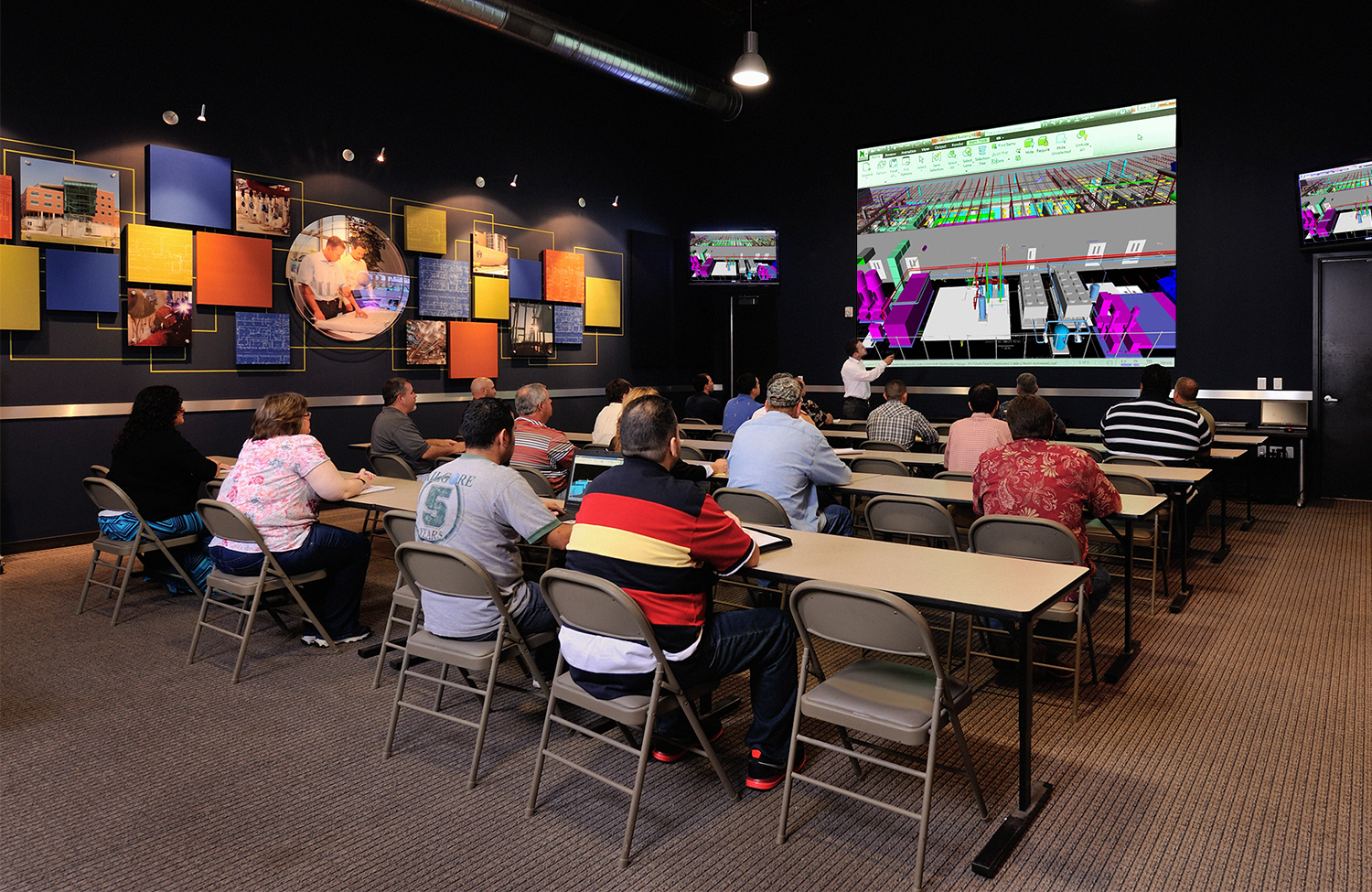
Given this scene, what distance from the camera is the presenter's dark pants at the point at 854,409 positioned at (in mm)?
9594

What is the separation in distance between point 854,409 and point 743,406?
10.2 feet

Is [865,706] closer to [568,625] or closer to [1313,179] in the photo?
[568,625]

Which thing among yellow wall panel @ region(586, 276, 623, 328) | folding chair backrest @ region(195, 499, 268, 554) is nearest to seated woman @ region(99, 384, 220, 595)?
folding chair backrest @ region(195, 499, 268, 554)

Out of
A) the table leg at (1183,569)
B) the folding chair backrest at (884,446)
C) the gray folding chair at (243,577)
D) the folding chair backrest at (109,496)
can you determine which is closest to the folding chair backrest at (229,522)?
the gray folding chair at (243,577)

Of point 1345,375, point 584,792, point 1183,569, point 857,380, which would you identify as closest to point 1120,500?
point 1183,569

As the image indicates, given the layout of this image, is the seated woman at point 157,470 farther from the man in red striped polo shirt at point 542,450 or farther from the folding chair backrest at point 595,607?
the folding chair backrest at point 595,607

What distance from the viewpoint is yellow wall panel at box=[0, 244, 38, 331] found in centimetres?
572

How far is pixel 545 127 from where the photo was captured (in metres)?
9.61

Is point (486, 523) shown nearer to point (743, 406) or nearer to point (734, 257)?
point (743, 406)

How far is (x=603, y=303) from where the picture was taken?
1035 cm

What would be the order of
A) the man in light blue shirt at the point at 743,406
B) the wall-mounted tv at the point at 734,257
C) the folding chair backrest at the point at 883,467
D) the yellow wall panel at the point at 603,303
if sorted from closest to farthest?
the folding chair backrest at the point at 883,467 → the man in light blue shirt at the point at 743,406 → the yellow wall panel at the point at 603,303 → the wall-mounted tv at the point at 734,257

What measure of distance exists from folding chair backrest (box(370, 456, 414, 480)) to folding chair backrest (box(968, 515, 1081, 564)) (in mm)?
3396

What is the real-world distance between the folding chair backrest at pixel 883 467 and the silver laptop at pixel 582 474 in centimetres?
205

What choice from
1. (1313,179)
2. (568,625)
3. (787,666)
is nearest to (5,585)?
(568,625)
